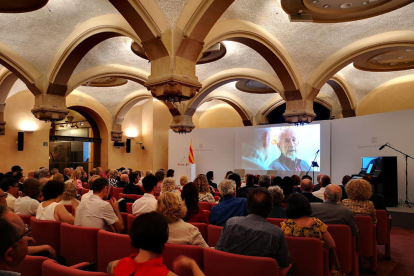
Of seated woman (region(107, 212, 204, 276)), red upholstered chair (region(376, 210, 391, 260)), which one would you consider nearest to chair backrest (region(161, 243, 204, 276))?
seated woman (region(107, 212, 204, 276))

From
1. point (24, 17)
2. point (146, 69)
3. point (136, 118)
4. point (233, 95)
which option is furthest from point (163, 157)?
point (24, 17)

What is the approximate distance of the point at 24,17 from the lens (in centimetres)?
691

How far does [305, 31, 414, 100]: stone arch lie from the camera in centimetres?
758

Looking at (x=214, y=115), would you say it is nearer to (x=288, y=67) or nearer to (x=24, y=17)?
(x=288, y=67)

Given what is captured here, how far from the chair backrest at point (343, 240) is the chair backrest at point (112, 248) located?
1935 millimetres

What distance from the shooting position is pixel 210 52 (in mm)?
9500

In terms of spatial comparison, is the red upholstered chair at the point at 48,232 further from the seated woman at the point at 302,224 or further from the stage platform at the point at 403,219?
the stage platform at the point at 403,219

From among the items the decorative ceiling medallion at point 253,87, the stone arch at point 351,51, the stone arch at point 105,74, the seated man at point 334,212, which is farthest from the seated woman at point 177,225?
the decorative ceiling medallion at point 253,87

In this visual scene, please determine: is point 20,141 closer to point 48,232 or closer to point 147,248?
point 48,232

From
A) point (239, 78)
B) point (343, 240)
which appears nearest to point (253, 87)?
point (239, 78)

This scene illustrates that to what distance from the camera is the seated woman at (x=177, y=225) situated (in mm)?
2467

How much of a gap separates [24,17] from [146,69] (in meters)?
4.54

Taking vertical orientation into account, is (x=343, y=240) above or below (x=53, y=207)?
below

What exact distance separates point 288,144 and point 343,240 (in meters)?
9.57
